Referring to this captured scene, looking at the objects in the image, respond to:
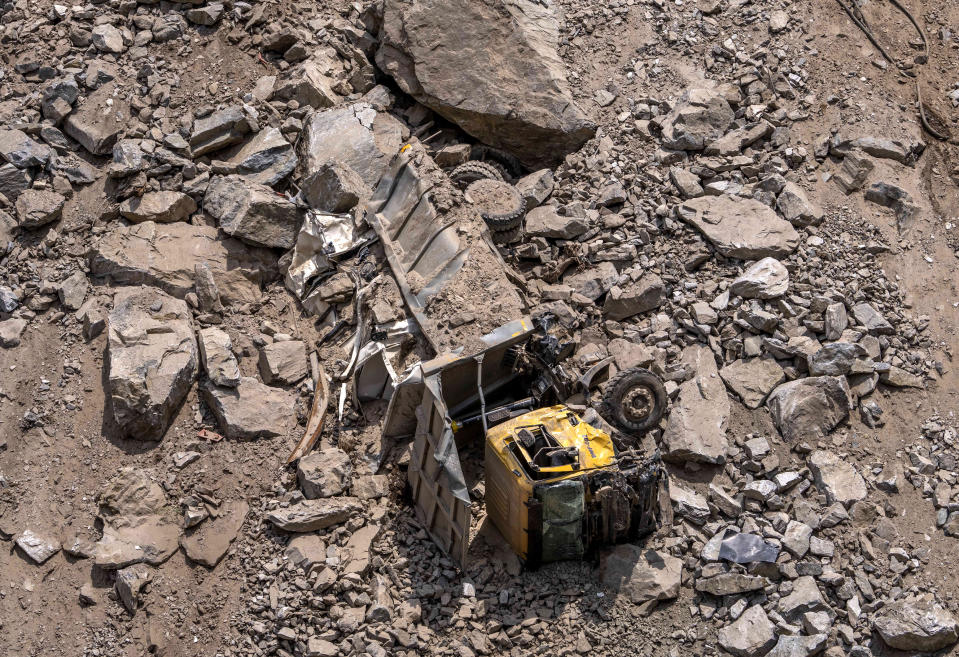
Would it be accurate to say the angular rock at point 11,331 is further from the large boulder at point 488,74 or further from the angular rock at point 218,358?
the large boulder at point 488,74

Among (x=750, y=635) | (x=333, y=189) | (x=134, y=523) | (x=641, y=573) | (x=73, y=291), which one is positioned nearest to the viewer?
(x=750, y=635)

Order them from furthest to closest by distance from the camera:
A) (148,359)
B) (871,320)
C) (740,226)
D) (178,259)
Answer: (178,259)
(740,226)
(871,320)
(148,359)

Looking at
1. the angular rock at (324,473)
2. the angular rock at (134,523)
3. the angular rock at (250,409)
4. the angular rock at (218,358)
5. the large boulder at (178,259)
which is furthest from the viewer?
the large boulder at (178,259)

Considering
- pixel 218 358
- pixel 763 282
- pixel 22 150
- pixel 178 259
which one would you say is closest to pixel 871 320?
pixel 763 282

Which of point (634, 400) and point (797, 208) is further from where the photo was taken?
point (797, 208)

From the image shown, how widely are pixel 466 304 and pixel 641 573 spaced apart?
3.01 meters

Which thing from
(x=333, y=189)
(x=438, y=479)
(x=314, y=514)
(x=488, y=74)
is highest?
(x=488, y=74)

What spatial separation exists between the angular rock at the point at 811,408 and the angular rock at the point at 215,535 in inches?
202

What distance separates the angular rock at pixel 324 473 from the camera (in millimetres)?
7762

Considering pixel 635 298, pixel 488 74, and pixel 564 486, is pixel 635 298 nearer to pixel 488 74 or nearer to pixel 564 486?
pixel 564 486

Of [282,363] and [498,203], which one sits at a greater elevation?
[498,203]

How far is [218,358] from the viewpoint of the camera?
27.9 ft

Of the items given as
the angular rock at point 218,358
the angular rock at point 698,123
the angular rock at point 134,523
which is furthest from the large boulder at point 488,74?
the angular rock at point 134,523

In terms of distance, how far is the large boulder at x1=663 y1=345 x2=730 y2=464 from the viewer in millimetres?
7840
